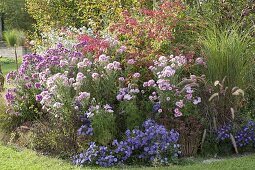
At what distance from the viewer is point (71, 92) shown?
22.9 ft

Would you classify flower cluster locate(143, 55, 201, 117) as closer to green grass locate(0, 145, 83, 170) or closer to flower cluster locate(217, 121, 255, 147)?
flower cluster locate(217, 121, 255, 147)

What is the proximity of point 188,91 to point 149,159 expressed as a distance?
106cm

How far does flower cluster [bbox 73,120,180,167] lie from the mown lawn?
224 millimetres

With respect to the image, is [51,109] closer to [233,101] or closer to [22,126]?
[22,126]

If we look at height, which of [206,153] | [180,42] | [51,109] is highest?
[180,42]

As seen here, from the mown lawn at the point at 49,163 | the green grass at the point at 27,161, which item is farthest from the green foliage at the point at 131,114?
the green grass at the point at 27,161

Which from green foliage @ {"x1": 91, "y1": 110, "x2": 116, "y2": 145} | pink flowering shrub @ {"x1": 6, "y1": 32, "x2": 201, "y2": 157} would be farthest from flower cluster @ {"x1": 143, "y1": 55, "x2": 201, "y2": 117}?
green foliage @ {"x1": 91, "y1": 110, "x2": 116, "y2": 145}

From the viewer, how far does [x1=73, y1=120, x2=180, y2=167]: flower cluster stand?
6.16 m

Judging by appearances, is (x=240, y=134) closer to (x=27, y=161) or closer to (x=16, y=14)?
(x=27, y=161)

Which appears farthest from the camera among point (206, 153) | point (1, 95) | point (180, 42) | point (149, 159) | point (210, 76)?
point (1, 95)

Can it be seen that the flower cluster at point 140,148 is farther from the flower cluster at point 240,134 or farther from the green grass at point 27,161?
the flower cluster at point 240,134

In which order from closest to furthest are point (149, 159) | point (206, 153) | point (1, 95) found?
point (149, 159) < point (206, 153) < point (1, 95)

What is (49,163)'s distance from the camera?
6.35 metres

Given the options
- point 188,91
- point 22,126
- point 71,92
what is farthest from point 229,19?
point 22,126
